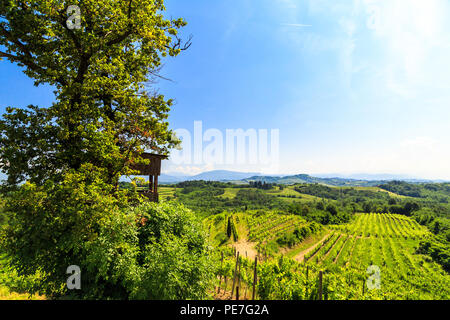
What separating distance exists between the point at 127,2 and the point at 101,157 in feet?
22.7

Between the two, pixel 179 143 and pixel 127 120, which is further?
pixel 179 143

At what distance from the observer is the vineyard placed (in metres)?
11.7

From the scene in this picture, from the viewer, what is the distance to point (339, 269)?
31906mm

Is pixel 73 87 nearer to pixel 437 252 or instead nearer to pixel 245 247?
pixel 245 247

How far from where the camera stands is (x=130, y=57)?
9.62 metres

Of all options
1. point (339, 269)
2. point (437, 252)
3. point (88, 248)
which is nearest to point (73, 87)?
point (88, 248)

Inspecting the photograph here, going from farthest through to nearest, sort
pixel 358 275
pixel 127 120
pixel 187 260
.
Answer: pixel 358 275 < pixel 127 120 < pixel 187 260

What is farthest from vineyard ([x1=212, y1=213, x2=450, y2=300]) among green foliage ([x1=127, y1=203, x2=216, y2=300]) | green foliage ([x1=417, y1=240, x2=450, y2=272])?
green foliage ([x1=127, y1=203, x2=216, y2=300])

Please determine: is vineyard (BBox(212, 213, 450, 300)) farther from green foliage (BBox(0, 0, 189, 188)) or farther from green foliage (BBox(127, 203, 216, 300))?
green foliage (BBox(0, 0, 189, 188))

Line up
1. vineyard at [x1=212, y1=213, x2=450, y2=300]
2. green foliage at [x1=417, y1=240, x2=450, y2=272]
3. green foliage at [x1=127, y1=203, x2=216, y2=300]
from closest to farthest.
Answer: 1. green foliage at [x1=127, y1=203, x2=216, y2=300]
2. vineyard at [x1=212, y1=213, x2=450, y2=300]
3. green foliage at [x1=417, y1=240, x2=450, y2=272]
